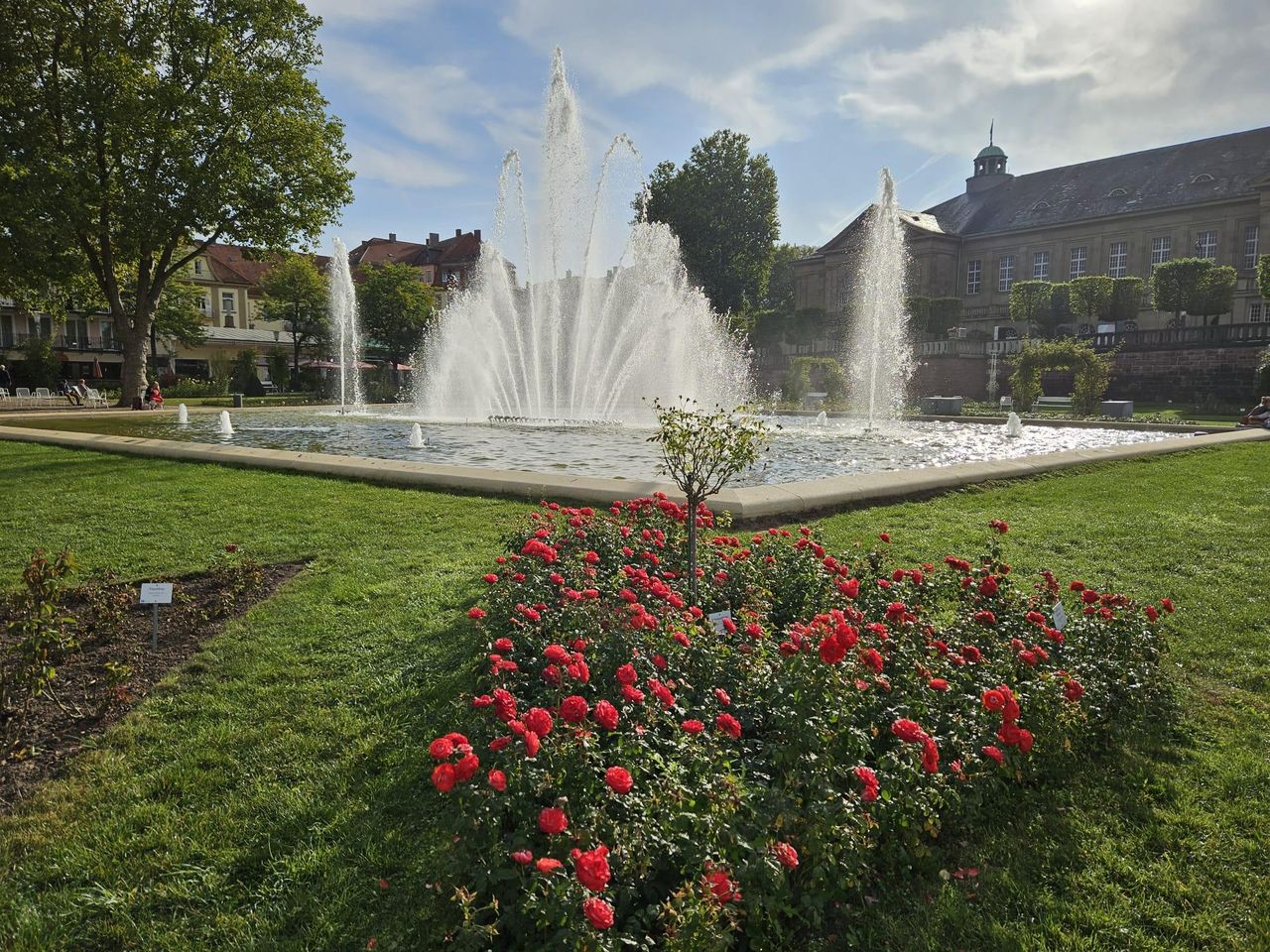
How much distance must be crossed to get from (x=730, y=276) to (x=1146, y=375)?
21.9 meters

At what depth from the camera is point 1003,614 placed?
379 cm

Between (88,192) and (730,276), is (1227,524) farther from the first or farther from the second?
(730,276)

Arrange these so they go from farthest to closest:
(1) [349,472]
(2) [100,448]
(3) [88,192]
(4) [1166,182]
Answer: (4) [1166,182]
(3) [88,192]
(2) [100,448]
(1) [349,472]

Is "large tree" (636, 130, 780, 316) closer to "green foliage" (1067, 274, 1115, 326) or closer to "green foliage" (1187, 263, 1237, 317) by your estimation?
"green foliage" (1067, 274, 1115, 326)

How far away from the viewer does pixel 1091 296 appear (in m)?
42.9

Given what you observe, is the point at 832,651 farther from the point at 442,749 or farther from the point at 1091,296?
the point at 1091,296

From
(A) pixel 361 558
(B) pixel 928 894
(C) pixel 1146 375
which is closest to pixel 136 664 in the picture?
(A) pixel 361 558

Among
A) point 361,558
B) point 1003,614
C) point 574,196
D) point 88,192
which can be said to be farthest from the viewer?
point 88,192

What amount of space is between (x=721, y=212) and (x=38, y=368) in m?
37.6

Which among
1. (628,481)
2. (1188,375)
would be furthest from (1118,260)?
(628,481)

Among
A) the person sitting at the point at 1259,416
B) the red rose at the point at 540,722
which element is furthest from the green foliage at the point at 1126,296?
the red rose at the point at 540,722

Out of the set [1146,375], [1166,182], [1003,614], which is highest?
[1166,182]

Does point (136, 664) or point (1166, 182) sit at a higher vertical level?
point (1166, 182)

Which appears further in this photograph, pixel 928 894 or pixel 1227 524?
pixel 1227 524
